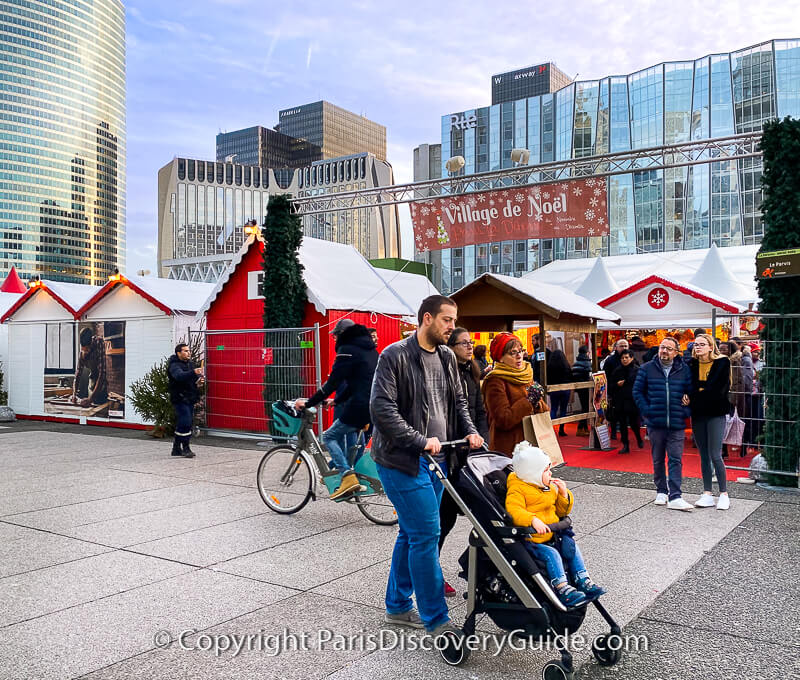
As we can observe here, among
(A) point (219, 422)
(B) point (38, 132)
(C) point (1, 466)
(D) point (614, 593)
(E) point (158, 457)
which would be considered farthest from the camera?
(B) point (38, 132)

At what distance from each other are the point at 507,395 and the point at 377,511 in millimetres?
2074

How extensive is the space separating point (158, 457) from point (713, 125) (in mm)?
79050

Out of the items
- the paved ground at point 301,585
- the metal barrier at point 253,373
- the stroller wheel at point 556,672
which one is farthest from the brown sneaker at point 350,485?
the metal barrier at point 253,373

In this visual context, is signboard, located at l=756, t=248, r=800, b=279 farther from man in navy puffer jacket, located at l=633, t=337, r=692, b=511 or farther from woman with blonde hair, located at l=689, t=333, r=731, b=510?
man in navy puffer jacket, located at l=633, t=337, r=692, b=511

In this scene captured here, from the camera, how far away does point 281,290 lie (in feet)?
45.0

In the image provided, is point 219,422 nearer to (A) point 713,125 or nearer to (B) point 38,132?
(A) point 713,125

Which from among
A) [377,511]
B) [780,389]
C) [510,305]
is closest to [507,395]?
[377,511]

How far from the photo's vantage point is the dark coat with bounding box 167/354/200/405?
11.8 metres

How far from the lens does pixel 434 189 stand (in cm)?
1378

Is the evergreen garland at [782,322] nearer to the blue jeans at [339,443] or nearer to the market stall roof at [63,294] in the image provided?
the blue jeans at [339,443]

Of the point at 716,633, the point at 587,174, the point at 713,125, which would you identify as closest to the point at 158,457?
the point at 587,174

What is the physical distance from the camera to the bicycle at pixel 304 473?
271 inches

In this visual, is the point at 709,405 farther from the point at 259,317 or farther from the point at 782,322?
the point at 259,317

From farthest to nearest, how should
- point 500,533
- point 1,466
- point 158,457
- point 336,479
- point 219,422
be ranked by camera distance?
point 219,422, point 158,457, point 1,466, point 336,479, point 500,533
